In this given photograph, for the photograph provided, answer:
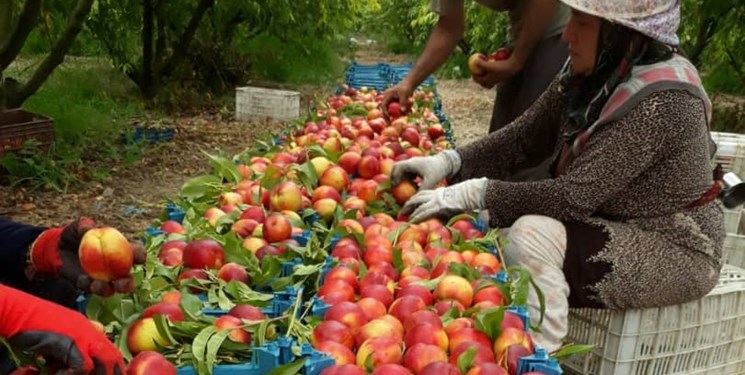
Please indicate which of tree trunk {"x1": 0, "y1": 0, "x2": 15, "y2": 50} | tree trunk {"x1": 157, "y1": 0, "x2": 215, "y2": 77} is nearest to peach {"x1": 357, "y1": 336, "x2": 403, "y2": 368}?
tree trunk {"x1": 0, "y1": 0, "x2": 15, "y2": 50}

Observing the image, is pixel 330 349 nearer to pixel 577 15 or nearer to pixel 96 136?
pixel 577 15

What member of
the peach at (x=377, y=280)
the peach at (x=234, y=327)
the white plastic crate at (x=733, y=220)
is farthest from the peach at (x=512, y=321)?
the white plastic crate at (x=733, y=220)

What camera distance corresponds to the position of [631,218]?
7.43 ft

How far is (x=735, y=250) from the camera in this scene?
10.4 ft

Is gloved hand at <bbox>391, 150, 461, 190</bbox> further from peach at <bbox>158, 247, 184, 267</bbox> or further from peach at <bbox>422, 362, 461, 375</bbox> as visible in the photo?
peach at <bbox>422, 362, 461, 375</bbox>

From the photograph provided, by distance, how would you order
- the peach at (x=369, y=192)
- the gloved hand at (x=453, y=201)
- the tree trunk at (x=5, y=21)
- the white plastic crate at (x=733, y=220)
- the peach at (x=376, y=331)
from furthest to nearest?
the tree trunk at (x=5, y=21) < the white plastic crate at (x=733, y=220) < the peach at (x=369, y=192) < the gloved hand at (x=453, y=201) < the peach at (x=376, y=331)

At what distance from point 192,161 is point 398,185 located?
432 centimetres

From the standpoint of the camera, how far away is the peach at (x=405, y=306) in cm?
174

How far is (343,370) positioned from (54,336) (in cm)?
54

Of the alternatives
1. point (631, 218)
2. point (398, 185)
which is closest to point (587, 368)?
point (631, 218)

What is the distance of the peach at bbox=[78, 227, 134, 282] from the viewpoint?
1584 millimetres

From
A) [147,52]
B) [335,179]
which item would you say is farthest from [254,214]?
[147,52]

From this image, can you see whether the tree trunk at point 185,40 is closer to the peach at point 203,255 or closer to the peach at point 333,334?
the peach at point 203,255

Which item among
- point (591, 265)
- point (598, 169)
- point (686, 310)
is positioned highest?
point (598, 169)
